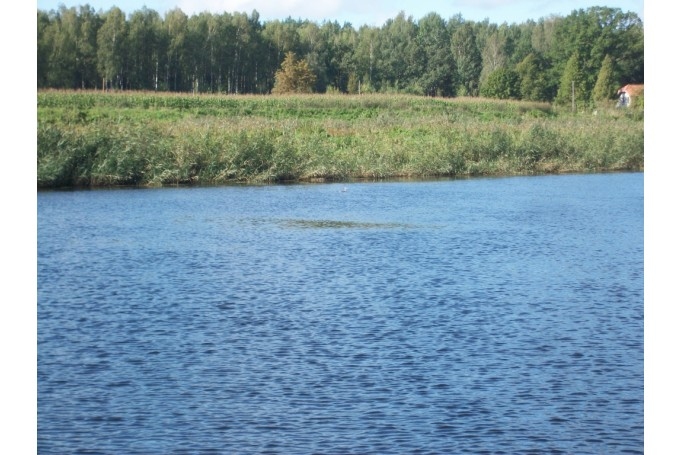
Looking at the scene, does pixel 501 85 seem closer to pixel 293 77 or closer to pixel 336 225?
pixel 293 77

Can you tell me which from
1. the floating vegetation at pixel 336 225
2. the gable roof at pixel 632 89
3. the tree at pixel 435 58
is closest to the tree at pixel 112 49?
the tree at pixel 435 58

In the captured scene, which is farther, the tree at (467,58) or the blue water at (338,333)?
the tree at (467,58)

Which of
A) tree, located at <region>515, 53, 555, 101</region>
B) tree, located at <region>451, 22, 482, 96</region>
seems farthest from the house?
tree, located at <region>451, 22, 482, 96</region>

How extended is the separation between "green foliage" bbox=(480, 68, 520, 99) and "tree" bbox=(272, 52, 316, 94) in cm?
1372

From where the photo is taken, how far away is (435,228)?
61.8 ft

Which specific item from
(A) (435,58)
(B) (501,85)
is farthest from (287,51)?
(B) (501,85)

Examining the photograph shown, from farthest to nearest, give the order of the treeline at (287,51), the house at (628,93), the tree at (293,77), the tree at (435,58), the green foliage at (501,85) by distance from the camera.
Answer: the green foliage at (501,85), the house at (628,93), the tree at (435,58), the treeline at (287,51), the tree at (293,77)

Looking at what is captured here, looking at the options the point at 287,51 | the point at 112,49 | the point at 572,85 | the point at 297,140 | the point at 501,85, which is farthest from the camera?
the point at 501,85

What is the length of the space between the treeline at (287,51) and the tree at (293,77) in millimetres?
235

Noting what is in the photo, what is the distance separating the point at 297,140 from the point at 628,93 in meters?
15.9

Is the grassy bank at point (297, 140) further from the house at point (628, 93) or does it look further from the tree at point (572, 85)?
→ the tree at point (572, 85)

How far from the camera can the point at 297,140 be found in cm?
2852

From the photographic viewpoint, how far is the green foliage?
4366cm

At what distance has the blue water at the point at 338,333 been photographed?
334 inches
